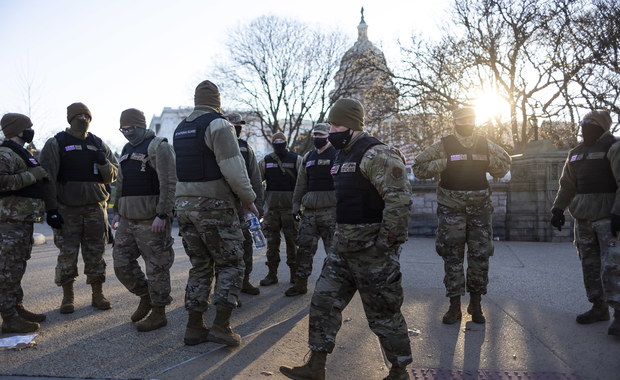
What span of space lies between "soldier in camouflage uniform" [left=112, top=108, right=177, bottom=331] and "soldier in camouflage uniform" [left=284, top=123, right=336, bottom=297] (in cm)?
186

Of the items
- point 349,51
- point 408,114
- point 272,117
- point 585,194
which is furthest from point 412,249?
point 272,117

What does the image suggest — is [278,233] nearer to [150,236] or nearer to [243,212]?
[150,236]

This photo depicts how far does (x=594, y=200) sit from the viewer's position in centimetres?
472

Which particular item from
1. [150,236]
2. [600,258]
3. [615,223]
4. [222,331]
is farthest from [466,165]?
[150,236]

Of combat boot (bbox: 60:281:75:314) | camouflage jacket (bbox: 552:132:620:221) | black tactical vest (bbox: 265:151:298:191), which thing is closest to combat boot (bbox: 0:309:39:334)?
combat boot (bbox: 60:281:75:314)

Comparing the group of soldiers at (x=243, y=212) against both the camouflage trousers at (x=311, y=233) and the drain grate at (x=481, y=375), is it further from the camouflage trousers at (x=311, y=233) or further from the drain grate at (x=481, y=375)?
the drain grate at (x=481, y=375)

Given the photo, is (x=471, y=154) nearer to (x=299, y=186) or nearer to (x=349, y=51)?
(x=299, y=186)

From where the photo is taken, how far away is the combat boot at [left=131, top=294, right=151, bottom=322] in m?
4.72

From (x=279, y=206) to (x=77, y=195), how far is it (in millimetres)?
2677

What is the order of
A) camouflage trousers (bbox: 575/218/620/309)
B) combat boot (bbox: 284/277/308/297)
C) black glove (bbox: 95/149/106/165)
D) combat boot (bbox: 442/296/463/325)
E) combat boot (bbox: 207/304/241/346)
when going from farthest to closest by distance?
combat boot (bbox: 284/277/308/297), black glove (bbox: 95/149/106/165), combat boot (bbox: 442/296/463/325), camouflage trousers (bbox: 575/218/620/309), combat boot (bbox: 207/304/241/346)

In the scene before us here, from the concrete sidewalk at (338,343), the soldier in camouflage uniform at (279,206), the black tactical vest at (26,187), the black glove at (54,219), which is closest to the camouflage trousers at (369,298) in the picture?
the concrete sidewalk at (338,343)

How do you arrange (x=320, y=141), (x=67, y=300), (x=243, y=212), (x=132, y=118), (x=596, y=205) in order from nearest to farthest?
(x=243, y=212)
(x=596, y=205)
(x=132, y=118)
(x=67, y=300)
(x=320, y=141)

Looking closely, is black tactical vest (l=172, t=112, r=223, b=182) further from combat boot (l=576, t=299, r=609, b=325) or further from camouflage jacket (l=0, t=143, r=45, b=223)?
combat boot (l=576, t=299, r=609, b=325)

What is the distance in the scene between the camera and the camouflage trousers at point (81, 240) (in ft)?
16.7
